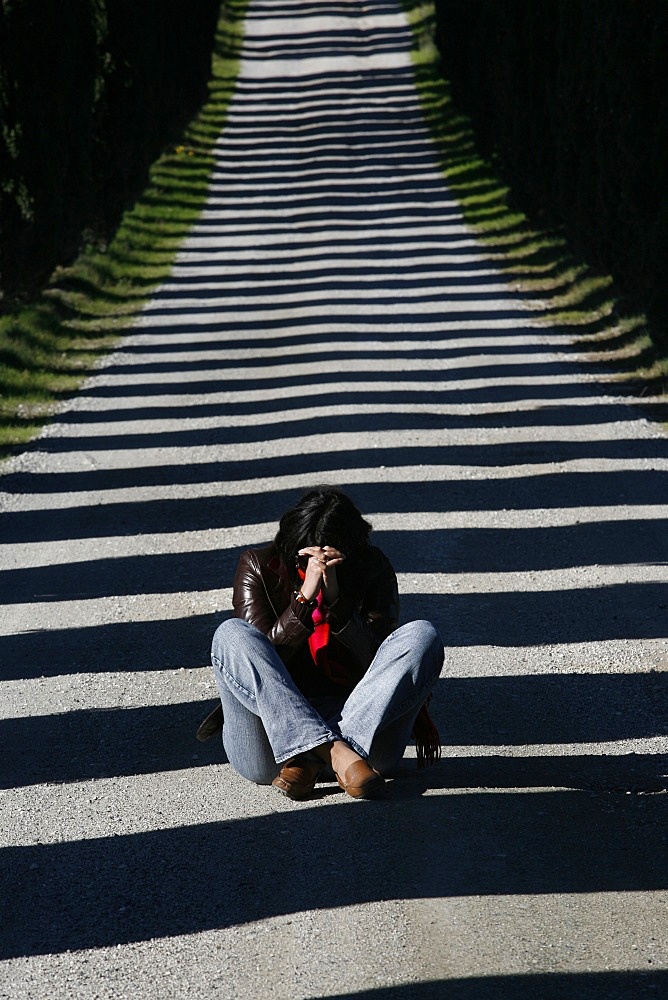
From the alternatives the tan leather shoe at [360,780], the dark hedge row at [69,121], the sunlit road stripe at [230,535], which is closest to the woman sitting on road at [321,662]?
the tan leather shoe at [360,780]

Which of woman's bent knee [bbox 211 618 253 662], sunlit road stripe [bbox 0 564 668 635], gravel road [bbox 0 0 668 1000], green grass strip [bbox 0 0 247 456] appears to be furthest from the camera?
green grass strip [bbox 0 0 247 456]

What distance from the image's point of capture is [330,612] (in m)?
4.43

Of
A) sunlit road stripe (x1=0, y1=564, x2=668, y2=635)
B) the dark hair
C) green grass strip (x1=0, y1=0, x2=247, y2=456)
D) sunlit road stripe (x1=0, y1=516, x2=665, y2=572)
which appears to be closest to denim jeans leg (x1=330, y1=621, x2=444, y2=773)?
the dark hair

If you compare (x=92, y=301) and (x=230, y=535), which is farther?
(x=92, y=301)

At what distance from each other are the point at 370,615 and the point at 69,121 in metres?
13.5

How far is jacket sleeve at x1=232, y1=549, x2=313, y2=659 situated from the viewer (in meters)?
4.43

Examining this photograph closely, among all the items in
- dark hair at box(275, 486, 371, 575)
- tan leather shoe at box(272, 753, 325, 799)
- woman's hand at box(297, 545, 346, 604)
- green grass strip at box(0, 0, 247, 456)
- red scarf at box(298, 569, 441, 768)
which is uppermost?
dark hair at box(275, 486, 371, 575)

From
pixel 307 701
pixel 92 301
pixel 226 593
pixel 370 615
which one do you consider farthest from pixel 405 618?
pixel 92 301

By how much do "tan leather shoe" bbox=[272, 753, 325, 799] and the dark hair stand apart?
62 centimetres

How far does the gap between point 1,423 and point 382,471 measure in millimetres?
3114

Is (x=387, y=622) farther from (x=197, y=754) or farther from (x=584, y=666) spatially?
(x=584, y=666)

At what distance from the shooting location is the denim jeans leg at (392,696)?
13.7 feet

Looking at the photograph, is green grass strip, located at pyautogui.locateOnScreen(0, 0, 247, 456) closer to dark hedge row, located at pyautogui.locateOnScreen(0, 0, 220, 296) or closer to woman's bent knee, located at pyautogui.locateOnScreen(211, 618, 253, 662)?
dark hedge row, located at pyautogui.locateOnScreen(0, 0, 220, 296)

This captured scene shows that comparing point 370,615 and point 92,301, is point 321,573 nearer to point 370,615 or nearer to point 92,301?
Result: point 370,615
